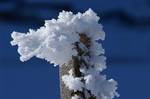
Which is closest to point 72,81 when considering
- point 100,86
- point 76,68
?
point 76,68

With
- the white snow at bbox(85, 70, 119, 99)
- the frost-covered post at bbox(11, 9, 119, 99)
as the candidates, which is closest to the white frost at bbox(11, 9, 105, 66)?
the frost-covered post at bbox(11, 9, 119, 99)

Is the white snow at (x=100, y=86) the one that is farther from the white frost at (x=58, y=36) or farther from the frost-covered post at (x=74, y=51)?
the white frost at (x=58, y=36)

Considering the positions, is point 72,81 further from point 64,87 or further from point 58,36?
point 58,36

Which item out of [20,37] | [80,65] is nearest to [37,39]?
[20,37]

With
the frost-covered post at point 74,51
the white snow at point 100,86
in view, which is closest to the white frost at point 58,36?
the frost-covered post at point 74,51

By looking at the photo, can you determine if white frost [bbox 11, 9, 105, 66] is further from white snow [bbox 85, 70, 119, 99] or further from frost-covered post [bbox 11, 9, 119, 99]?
white snow [bbox 85, 70, 119, 99]

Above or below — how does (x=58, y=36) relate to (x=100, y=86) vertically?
above

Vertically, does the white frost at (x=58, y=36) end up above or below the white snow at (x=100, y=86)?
above

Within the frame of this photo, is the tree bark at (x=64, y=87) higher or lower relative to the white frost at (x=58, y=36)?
lower
